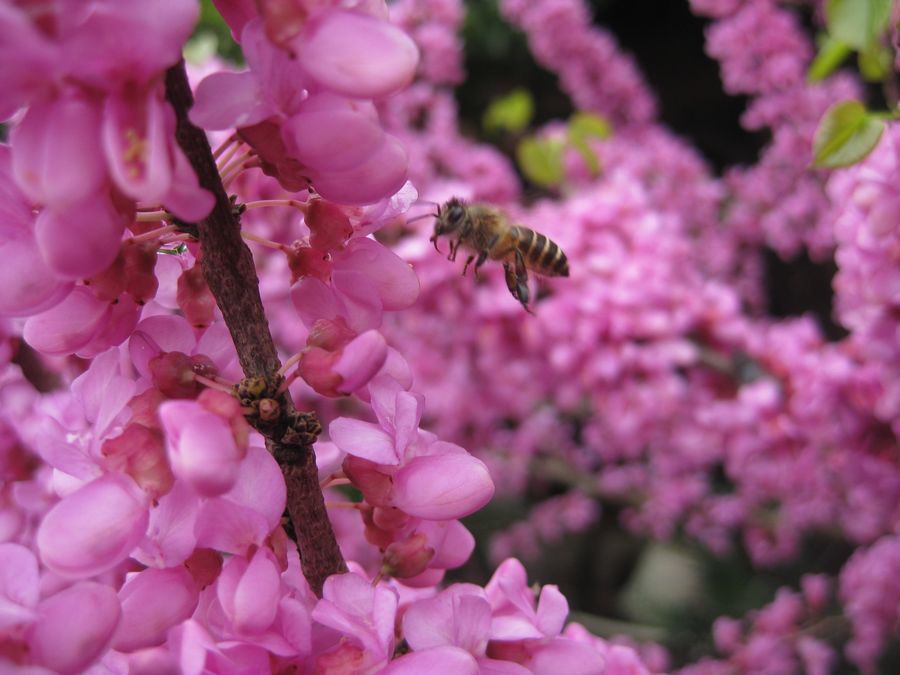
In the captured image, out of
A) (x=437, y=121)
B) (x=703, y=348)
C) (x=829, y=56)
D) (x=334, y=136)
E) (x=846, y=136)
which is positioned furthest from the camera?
(x=437, y=121)

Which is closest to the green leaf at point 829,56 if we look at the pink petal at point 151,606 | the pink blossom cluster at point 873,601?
the pink blossom cluster at point 873,601

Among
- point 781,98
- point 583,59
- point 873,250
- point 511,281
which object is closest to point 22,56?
point 511,281

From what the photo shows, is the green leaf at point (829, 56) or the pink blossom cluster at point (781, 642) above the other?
the green leaf at point (829, 56)

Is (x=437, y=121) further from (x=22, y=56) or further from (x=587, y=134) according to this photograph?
(x=22, y=56)

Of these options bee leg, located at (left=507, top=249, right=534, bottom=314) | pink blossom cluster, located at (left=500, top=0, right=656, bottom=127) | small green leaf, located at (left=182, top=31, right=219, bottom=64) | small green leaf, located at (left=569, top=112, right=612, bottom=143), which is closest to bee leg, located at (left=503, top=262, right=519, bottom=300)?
bee leg, located at (left=507, top=249, right=534, bottom=314)

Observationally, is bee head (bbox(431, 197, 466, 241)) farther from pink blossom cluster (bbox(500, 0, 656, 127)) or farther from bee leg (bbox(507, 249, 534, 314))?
pink blossom cluster (bbox(500, 0, 656, 127))

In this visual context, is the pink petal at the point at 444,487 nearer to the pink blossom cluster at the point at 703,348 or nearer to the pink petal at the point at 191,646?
the pink petal at the point at 191,646
